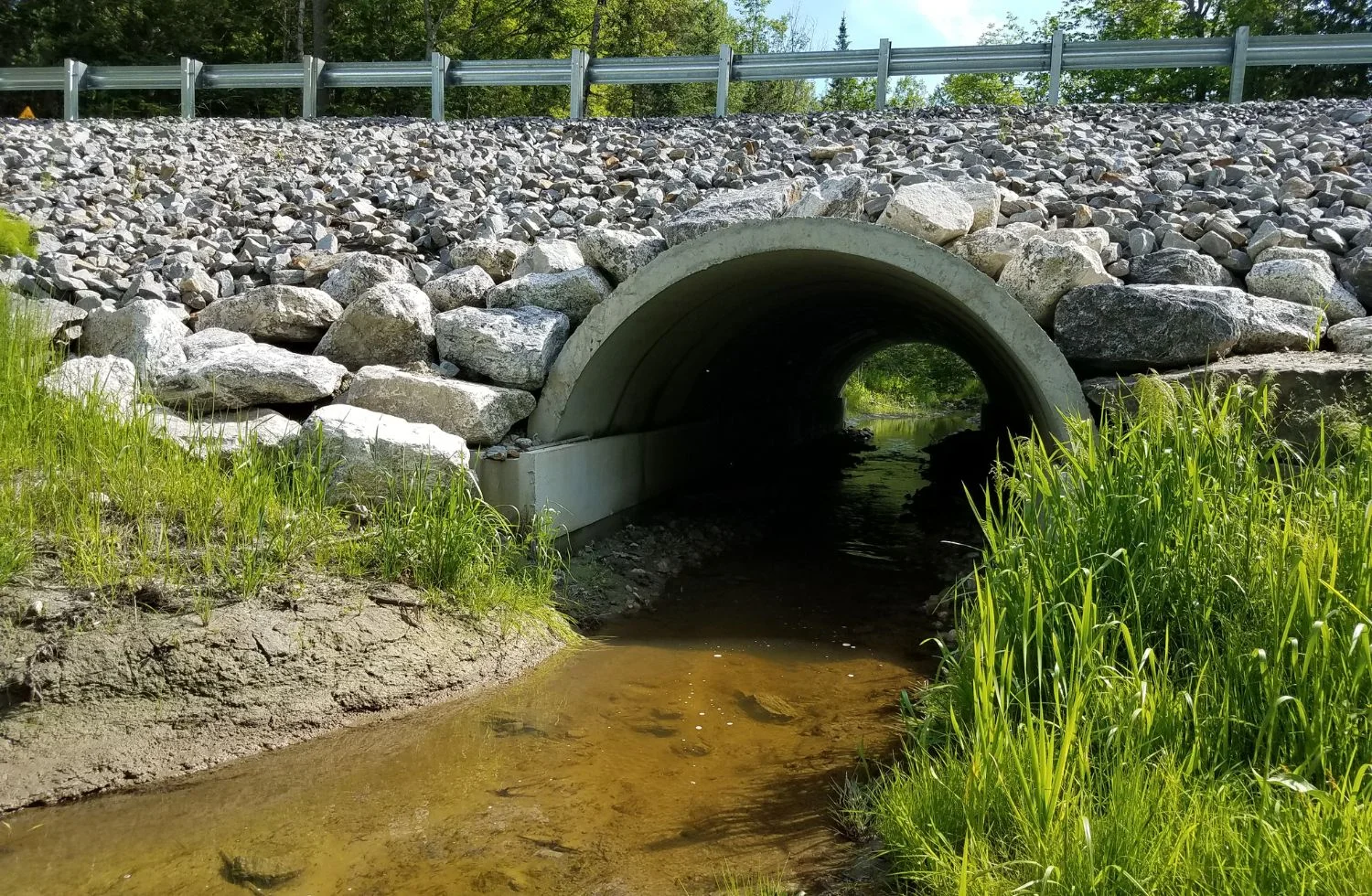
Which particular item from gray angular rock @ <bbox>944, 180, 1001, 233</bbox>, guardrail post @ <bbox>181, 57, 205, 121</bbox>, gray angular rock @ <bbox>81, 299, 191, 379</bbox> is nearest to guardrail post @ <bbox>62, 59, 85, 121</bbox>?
guardrail post @ <bbox>181, 57, 205, 121</bbox>

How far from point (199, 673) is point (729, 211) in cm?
406

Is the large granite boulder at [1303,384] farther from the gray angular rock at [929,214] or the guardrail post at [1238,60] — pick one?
the guardrail post at [1238,60]

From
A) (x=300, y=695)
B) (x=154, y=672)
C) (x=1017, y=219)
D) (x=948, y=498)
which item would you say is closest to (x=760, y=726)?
(x=300, y=695)

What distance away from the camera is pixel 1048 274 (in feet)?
18.0

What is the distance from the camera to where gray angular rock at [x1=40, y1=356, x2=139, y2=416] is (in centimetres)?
496

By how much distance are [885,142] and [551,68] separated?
510 cm

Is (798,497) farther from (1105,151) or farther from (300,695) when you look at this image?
(300,695)

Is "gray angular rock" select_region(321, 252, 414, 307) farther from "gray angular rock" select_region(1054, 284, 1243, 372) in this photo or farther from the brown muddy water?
"gray angular rock" select_region(1054, 284, 1243, 372)

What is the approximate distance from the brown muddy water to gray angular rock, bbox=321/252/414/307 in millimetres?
2799

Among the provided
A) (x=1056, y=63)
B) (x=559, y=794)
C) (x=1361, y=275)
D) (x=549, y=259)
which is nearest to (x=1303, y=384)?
(x=1361, y=275)

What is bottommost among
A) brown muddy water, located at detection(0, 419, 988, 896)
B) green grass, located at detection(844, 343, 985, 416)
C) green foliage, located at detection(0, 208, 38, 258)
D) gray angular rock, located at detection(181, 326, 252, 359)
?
green grass, located at detection(844, 343, 985, 416)

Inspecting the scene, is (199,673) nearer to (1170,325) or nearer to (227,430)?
(227,430)

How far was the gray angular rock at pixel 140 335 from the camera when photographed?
232 inches

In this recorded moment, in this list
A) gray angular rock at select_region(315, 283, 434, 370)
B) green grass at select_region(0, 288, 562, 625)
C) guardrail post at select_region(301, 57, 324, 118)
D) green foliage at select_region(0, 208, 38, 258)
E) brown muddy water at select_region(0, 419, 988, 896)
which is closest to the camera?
brown muddy water at select_region(0, 419, 988, 896)
